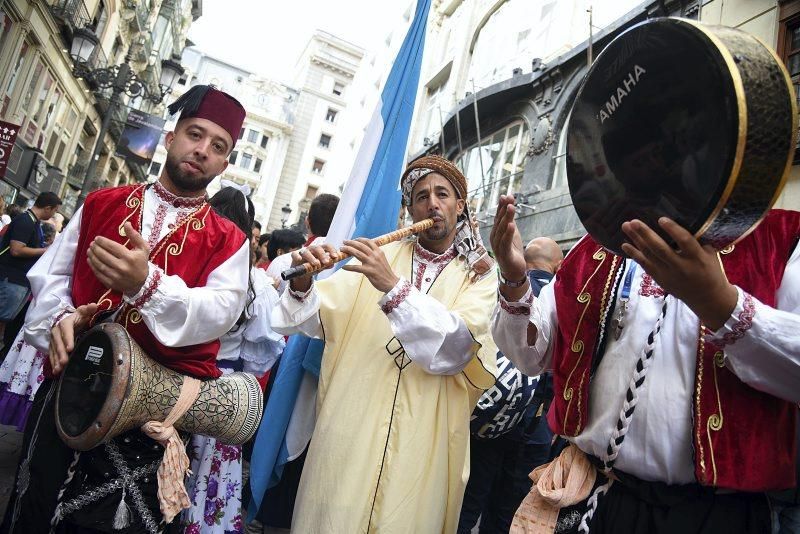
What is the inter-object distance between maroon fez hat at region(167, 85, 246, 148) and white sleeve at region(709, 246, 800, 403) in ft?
6.50

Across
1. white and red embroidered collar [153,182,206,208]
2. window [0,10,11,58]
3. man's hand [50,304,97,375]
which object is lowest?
man's hand [50,304,97,375]

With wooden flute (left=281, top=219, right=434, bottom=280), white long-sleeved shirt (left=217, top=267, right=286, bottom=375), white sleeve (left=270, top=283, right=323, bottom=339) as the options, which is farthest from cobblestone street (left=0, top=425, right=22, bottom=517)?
wooden flute (left=281, top=219, right=434, bottom=280)

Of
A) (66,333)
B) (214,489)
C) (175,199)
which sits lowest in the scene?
(214,489)

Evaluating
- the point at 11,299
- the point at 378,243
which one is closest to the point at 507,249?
the point at 378,243

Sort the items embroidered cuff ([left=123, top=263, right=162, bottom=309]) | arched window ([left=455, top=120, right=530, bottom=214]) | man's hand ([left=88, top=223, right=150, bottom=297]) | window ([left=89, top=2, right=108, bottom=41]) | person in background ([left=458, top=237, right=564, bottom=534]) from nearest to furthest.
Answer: man's hand ([left=88, top=223, right=150, bottom=297])
embroidered cuff ([left=123, top=263, right=162, bottom=309])
person in background ([left=458, top=237, right=564, bottom=534])
arched window ([left=455, top=120, right=530, bottom=214])
window ([left=89, top=2, right=108, bottom=41])

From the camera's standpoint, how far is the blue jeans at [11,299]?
207 inches

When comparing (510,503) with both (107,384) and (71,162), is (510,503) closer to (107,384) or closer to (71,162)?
(107,384)

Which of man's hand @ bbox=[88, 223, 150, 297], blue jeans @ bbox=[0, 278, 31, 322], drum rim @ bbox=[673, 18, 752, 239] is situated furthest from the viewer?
blue jeans @ bbox=[0, 278, 31, 322]

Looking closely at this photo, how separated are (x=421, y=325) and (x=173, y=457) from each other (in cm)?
101

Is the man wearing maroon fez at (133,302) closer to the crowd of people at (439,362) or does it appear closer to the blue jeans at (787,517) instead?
the crowd of people at (439,362)

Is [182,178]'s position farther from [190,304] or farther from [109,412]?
[109,412]

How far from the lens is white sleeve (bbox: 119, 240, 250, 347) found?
6.06 feet

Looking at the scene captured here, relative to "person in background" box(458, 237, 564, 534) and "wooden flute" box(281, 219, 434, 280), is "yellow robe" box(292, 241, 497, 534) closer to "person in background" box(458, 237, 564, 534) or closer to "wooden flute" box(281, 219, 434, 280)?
"wooden flute" box(281, 219, 434, 280)

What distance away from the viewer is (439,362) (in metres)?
2.24
